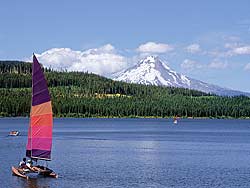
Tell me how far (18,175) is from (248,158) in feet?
144

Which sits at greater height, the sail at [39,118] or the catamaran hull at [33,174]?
the sail at [39,118]

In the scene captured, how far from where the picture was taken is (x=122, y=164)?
8438 cm

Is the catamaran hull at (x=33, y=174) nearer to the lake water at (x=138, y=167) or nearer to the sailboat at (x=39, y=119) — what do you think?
the lake water at (x=138, y=167)

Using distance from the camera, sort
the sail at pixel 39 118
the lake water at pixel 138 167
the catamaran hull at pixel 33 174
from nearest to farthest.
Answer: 1. the sail at pixel 39 118
2. the lake water at pixel 138 167
3. the catamaran hull at pixel 33 174

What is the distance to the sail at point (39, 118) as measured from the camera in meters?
64.8

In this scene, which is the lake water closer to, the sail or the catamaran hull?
the catamaran hull

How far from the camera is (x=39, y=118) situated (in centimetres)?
6519

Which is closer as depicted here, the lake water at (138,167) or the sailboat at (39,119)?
the sailboat at (39,119)

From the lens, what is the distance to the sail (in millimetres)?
64812

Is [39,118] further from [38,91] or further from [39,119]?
[38,91]

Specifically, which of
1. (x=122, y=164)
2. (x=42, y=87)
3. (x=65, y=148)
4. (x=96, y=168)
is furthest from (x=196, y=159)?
(x=42, y=87)

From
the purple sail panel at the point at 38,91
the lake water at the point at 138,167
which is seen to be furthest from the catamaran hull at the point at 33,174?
the purple sail panel at the point at 38,91

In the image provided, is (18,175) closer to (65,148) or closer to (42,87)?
(42,87)

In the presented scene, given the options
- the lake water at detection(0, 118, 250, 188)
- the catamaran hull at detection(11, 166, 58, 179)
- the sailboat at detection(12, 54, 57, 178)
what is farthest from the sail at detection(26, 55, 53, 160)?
the lake water at detection(0, 118, 250, 188)
